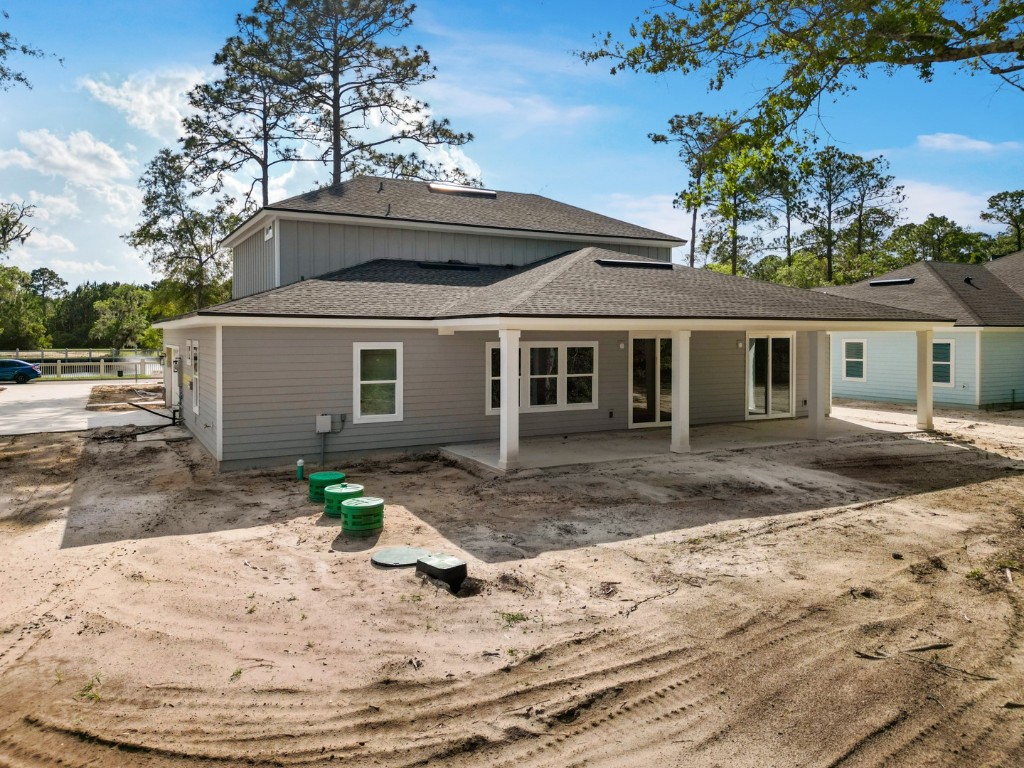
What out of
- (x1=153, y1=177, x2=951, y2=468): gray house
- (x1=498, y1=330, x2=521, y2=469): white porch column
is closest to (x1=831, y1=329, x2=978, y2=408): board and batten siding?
(x1=153, y1=177, x2=951, y2=468): gray house

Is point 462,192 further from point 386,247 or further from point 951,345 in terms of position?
point 951,345

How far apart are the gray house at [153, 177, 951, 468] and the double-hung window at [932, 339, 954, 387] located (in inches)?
218

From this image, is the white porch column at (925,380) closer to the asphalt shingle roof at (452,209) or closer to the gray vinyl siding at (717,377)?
the gray vinyl siding at (717,377)

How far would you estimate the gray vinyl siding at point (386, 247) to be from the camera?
45.6 ft

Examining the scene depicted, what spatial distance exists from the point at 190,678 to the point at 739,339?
1357 cm

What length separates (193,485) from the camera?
952 cm

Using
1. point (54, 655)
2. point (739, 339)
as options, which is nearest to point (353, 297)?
point (54, 655)

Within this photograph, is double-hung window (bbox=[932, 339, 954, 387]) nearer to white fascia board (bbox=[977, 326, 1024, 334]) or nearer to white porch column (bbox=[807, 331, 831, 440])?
white fascia board (bbox=[977, 326, 1024, 334])

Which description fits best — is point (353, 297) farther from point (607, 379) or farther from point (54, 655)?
point (54, 655)

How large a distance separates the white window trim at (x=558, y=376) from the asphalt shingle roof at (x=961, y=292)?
8530mm

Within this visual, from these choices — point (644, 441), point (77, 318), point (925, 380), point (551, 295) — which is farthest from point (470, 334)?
point (77, 318)

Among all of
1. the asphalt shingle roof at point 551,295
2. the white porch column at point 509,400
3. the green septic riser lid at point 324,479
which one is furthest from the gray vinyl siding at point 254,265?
the green septic riser lid at point 324,479

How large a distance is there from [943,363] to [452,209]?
14436mm

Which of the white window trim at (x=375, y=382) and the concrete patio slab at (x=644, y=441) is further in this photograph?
the white window trim at (x=375, y=382)
